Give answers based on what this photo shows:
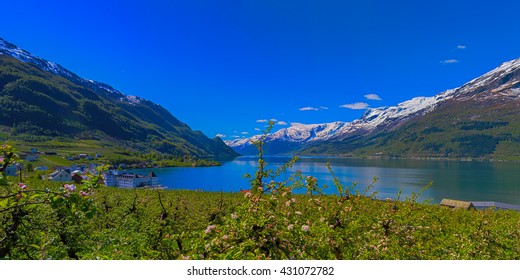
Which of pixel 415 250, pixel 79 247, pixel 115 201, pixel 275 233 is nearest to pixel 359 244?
pixel 415 250

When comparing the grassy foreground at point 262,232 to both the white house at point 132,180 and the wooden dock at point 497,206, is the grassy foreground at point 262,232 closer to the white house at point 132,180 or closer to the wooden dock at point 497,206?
the wooden dock at point 497,206

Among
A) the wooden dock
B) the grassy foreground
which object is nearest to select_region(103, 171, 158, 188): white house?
the wooden dock

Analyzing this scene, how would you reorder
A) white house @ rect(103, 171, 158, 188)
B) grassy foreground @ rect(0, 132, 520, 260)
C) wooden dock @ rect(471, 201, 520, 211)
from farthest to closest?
white house @ rect(103, 171, 158, 188)
wooden dock @ rect(471, 201, 520, 211)
grassy foreground @ rect(0, 132, 520, 260)

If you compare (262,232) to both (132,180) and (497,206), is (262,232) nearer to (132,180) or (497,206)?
(497,206)

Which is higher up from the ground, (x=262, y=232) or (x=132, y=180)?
(x=262, y=232)

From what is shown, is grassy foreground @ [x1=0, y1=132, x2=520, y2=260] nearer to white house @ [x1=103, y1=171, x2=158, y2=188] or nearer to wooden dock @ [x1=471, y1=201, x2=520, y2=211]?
wooden dock @ [x1=471, y1=201, x2=520, y2=211]

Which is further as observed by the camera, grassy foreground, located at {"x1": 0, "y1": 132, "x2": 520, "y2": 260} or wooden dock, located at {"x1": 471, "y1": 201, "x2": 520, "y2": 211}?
wooden dock, located at {"x1": 471, "y1": 201, "x2": 520, "y2": 211}

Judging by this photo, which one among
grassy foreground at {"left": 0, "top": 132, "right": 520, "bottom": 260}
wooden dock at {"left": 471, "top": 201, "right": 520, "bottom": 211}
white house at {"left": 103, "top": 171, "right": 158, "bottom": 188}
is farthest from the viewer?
white house at {"left": 103, "top": 171, "right": 158, "bottom": 188}

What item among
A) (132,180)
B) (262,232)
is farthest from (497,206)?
(132,180)

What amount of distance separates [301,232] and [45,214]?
7872 mm

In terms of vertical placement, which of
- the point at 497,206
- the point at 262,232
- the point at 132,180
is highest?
the point at 262,232

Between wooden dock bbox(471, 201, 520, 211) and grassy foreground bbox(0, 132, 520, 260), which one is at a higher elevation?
grassy foreground bbox(0, 132, 520, 260)

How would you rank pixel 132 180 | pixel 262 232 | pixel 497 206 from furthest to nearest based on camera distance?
1. pixel 132 180
2. pixel 497 206
3. pixel 262 232
